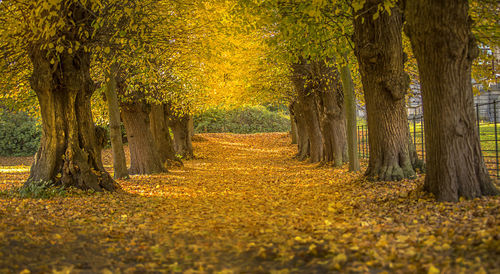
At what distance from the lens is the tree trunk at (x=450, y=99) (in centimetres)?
561

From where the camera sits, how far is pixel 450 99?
5.74 meters

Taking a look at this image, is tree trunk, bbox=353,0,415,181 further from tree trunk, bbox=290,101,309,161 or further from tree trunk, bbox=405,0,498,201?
tree trunk, bbox=290,101,309,161

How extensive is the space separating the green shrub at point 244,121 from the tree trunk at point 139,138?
2520cm

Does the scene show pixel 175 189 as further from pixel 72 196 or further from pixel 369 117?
pixel 369 117

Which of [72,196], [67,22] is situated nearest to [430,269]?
[72,196]

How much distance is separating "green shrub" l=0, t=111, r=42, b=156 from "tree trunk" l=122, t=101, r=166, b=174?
570 inches

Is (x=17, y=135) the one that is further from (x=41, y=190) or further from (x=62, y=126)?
(x=41, y=190)

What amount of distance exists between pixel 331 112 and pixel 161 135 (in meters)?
7.46

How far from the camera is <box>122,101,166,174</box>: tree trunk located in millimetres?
14312

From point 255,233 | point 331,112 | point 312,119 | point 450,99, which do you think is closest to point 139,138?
point 331,112

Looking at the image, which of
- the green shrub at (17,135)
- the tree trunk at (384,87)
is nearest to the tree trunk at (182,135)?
the green shrub at (17,135)

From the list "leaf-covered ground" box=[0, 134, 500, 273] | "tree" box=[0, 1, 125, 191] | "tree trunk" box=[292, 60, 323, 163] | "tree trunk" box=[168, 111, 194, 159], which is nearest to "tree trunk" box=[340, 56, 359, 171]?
"leaf-covered ground" box=[0, 134, 500, 273]

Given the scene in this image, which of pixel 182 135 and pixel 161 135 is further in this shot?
pixel 182 135

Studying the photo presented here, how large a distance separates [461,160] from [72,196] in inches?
270
